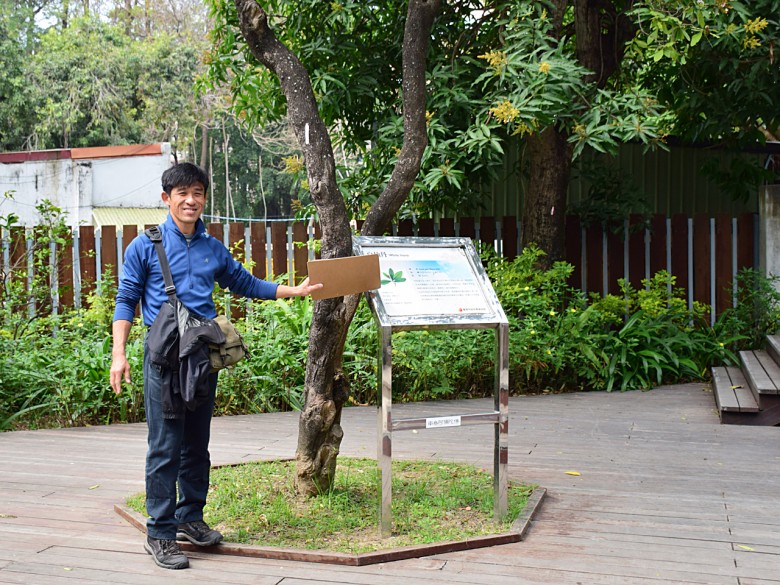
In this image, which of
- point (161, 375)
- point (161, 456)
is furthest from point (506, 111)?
point (161, 456)

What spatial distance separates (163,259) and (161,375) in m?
0.55

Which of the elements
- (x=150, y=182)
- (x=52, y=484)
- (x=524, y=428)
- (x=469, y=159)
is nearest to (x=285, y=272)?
(x=469, y=159)

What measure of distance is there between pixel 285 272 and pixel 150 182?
15430mm

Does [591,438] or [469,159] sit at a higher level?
[469,159]

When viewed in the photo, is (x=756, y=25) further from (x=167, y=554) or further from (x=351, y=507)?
(x=167, y=554)

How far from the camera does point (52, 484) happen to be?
19.8ft

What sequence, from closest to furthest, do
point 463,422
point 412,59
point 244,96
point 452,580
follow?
point 452,580 < point 463,422 < point 412,59 < point 244,96

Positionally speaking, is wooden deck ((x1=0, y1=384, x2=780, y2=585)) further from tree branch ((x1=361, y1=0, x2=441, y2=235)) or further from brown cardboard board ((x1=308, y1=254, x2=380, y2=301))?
tree branch ((x1=361, y1=0, x2=441, y2=235))

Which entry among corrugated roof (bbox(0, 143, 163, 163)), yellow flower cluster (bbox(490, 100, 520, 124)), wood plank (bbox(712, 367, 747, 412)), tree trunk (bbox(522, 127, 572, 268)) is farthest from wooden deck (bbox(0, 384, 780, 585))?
corrugated roof (bbox(0, 143, 163, 163))

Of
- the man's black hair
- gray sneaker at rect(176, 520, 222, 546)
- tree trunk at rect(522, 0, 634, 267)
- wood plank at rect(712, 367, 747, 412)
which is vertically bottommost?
gray sneaker at rect(176, 520, 222, 546)

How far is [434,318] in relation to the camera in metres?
4.87

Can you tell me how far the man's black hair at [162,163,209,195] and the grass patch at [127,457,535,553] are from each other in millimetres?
1802

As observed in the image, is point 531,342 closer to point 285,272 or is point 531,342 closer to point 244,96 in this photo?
point 285,272

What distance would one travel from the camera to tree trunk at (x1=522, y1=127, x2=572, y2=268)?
34.9ft
